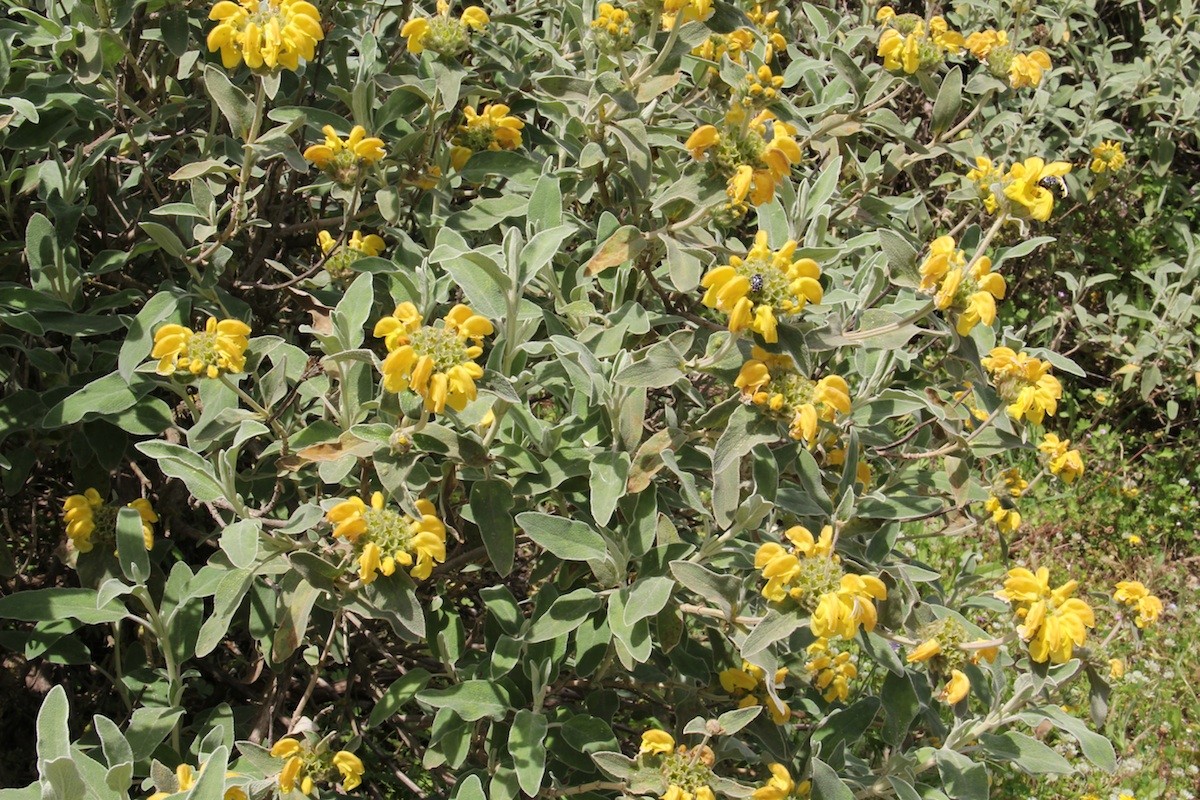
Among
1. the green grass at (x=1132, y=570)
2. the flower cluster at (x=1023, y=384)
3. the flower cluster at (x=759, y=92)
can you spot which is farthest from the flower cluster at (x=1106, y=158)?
the flower cluster at (x=759, y=92)

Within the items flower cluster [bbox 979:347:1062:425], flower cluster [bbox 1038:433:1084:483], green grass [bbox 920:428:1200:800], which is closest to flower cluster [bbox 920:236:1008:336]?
flower cluster [bbox 979:347:1062:425]

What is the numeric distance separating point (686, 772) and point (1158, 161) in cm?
419

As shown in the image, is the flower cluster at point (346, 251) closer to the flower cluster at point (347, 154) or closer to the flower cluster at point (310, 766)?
the flower cluster at point (347, 154)

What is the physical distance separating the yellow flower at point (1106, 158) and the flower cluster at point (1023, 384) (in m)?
2.75

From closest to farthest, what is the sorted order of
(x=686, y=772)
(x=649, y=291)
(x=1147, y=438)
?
(x=686, y=772) → (x=649, y=291) → (x=1147, y=438)

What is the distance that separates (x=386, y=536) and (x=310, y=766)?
453 millimetres

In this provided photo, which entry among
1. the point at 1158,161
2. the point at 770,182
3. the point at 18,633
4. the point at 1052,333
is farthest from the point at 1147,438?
the point at 18,633

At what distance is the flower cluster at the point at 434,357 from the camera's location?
5.46 ft

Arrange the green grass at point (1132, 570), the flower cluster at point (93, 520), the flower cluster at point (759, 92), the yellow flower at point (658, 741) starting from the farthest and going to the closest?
1. the green grass at point (1132, 570)
2. the flower cluster at point (759, 92)
3. the flower cluster at point (93, 520)
4. the yellow flower at point (658, 741)

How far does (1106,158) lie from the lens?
462cm

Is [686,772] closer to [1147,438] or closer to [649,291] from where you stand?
[649,291]


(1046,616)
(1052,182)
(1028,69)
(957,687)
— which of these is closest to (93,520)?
(957,687)

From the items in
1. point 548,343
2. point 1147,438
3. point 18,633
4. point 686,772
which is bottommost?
point 1147,438

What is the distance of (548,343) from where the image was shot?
191 cm
